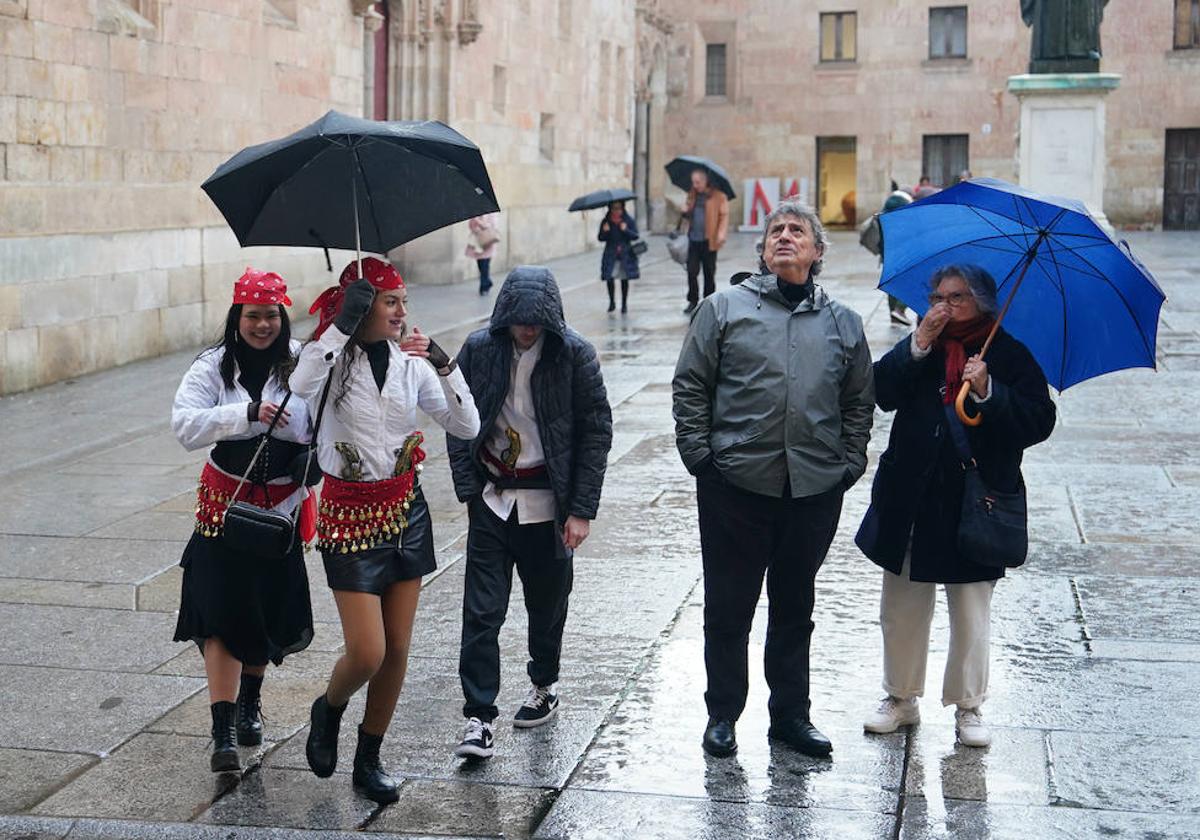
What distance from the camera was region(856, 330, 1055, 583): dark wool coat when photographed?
581cm

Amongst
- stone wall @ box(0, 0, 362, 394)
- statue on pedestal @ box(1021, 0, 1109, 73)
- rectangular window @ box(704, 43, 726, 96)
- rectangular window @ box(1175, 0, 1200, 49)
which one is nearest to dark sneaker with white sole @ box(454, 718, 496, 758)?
stone wall @ box(0, 0, 362, 394)

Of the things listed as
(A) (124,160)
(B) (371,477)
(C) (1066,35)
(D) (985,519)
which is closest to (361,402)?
(B) (371,477)

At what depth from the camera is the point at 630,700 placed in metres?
6.39

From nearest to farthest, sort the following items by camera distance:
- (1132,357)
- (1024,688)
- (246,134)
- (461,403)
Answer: (461,403)
(1132,357)
(1024,688)
(246,134)

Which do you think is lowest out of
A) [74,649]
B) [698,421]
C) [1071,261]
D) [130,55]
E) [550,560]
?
[74,649]

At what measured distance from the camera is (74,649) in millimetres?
7035

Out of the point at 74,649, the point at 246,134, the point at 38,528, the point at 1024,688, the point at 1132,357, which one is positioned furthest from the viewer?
the point at 246,134

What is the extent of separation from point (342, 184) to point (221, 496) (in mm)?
1056

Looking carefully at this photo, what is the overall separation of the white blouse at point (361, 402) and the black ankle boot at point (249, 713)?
918 millimetres

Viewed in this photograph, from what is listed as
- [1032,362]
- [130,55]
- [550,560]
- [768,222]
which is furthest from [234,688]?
[130,55]

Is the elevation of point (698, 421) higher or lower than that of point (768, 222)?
lower

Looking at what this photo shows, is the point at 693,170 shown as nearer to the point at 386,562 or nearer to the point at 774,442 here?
the point at 774,442

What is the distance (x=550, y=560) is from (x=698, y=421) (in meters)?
0.73

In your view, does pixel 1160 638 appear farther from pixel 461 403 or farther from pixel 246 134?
pixel 246 134
